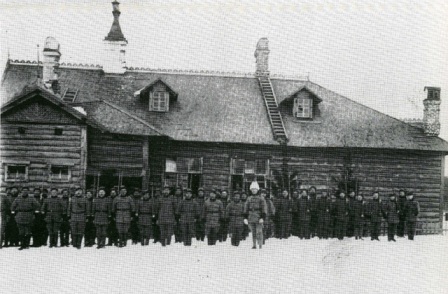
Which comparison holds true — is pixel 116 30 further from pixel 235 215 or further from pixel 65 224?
pixel 235 215

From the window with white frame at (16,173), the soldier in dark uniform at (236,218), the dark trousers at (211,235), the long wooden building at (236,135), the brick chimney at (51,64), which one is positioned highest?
the brick chimney at (51,64)

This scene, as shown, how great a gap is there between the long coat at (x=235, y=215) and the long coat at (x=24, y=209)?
561cm

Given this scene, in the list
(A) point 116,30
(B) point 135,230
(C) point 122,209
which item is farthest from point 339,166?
(A) point 116,30

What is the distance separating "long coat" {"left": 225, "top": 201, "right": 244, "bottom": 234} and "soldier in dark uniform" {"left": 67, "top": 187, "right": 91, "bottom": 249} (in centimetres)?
418

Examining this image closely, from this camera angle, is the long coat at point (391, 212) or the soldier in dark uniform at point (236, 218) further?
the long coat at point (391, 212)

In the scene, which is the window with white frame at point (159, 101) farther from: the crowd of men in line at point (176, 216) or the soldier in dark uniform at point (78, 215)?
the soldier in dark uniform at point (78, 215)

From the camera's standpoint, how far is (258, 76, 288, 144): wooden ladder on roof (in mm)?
23406

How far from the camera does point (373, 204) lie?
19.1 m

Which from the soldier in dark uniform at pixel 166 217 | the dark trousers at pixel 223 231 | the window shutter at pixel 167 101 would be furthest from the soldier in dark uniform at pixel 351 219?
the window shutter at pixel 167 101

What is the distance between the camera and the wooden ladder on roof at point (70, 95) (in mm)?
23622

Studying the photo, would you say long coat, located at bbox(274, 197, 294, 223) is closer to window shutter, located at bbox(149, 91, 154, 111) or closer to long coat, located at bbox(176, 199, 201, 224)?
long coat, located at bbox(176, 199, 201, 224)

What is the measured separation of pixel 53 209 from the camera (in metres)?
15.7

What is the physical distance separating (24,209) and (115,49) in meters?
13.9

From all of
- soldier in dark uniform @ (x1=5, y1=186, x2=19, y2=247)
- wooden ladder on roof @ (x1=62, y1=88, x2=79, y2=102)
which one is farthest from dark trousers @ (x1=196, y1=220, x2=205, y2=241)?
wooden ladder on roof @ (x1=62, y1=88, x2=79, y2=102)
